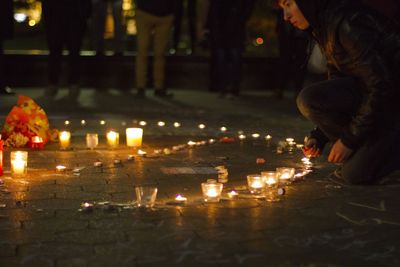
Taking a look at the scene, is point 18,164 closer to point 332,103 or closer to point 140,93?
point 332,103

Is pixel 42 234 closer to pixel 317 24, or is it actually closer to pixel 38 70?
pixel 317 24

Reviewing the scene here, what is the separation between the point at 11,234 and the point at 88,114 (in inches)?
231

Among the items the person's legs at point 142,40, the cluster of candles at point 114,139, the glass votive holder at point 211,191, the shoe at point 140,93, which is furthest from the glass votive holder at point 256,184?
the shoe at point 140,93

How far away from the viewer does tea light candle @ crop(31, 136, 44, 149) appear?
24.3 ft

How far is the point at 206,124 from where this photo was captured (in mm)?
9500

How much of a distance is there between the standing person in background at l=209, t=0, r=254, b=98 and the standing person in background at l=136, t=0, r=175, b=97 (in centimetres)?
71

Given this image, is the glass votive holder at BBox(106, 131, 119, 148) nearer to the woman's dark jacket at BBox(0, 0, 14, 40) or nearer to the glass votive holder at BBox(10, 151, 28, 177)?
the glass votive holder at BBox(10, 151, 28, 177)

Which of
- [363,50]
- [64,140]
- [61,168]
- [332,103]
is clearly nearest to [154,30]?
[64,140]

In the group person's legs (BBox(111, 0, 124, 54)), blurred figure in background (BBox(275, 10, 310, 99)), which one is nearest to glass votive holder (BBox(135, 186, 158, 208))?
blurred figure in background (BBox(275, 10, 310, 99))

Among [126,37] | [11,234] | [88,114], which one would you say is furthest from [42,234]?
[126,37]

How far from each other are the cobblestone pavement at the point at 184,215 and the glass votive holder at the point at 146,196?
2.1 inches

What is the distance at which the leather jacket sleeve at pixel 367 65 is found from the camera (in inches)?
214

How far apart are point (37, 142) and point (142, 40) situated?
4924mm

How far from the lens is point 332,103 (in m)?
5.93
